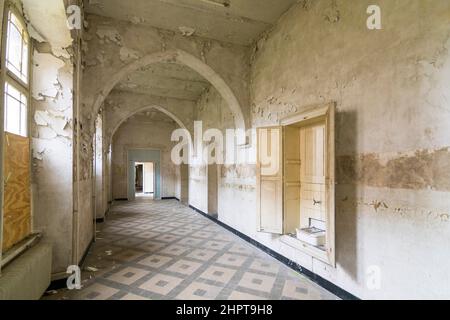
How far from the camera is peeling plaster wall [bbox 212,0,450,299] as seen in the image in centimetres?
189

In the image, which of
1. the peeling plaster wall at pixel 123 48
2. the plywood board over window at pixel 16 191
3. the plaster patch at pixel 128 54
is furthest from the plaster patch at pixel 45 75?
the plaster patch at pixel 128 54

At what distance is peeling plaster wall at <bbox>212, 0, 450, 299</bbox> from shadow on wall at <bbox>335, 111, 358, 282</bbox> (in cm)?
1

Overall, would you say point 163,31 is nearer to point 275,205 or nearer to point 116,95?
point 275,205

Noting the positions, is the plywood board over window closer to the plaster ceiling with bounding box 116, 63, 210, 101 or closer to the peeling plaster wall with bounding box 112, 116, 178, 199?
the plaster ceiling with bounding box 116, 63, 210, 101

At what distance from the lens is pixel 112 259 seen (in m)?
3.79

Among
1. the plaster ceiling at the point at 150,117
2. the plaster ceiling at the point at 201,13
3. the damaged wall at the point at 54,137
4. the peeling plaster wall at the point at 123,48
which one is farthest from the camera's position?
the plaster ceiling at the point at 150,117

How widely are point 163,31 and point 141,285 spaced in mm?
4004

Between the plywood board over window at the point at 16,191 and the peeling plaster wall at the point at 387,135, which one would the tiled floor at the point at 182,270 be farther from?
the plywood board over window at the point at 16,191

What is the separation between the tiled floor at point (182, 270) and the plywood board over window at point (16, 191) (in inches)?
33.2

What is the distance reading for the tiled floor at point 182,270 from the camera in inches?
108

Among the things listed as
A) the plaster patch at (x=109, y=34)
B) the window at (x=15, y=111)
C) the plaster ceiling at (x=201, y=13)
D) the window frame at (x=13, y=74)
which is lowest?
the window at (x=15, y=111)

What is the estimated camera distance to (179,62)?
460 centimetres

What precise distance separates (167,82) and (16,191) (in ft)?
16.7
